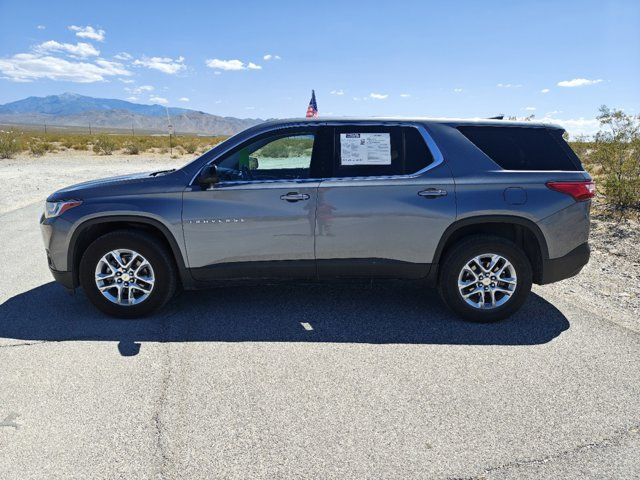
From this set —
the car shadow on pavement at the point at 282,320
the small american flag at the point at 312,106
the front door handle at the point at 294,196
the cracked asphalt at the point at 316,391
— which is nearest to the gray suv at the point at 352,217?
the front door handle at the point at 294,196

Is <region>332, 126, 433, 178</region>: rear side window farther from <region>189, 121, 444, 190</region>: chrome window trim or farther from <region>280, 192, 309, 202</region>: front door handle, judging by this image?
<region>280, 192, 309, 202</region>: front door handle

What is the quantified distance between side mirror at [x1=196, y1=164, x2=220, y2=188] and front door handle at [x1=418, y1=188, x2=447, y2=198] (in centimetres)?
180

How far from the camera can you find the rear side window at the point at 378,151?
4.53 meters

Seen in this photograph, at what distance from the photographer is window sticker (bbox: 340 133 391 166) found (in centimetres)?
454

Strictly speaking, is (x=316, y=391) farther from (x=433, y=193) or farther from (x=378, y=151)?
(x=378, y=151)

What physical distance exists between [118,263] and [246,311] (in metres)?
1.26

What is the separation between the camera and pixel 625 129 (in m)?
10.2

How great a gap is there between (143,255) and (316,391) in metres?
2.15

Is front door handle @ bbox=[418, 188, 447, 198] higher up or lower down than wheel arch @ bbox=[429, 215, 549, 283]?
higher up

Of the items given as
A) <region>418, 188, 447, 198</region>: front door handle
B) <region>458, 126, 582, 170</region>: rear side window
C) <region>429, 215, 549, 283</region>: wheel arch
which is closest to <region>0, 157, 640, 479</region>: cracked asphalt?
<region>429, 215, 549, 283</region>: wheel arch

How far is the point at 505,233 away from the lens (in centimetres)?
479

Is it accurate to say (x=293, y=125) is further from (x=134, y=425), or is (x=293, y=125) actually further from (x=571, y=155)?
(x=134, y=425)

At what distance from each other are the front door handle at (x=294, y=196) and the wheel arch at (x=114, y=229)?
1.07m

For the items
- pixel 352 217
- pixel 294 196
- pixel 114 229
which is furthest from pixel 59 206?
pixel 352 217
